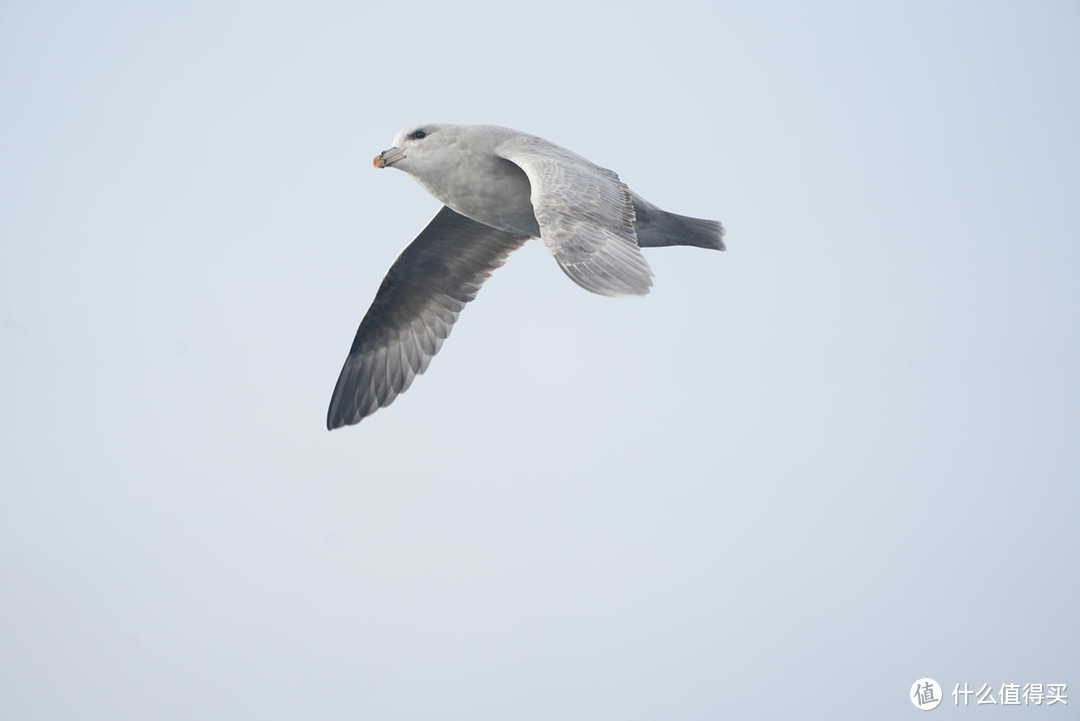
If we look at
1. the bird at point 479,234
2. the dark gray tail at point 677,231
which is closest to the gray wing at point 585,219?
the bird at point 479,234

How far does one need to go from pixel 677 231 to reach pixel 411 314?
3.47 metres

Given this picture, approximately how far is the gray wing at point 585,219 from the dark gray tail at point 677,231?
841 millimetres

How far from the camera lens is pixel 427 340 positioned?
48.3ft

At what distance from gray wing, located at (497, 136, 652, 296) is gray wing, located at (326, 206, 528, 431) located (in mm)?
2499

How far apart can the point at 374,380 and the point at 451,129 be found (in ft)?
11.8

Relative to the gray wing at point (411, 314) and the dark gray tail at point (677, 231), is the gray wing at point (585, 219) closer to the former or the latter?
the dark gray tail at point (677, 231)

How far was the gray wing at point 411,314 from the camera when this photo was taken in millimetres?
14367

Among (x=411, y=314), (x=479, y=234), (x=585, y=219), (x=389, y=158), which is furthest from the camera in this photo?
(x=411, y=314)

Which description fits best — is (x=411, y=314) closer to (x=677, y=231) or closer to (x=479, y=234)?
(x=479, y=234)

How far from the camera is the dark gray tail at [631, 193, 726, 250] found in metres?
12.7

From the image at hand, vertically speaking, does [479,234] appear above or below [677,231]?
below

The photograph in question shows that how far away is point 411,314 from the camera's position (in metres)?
14.8

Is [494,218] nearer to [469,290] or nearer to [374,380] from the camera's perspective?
[469,290]

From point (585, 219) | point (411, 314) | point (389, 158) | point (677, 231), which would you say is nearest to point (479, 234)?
point (411, 314)
